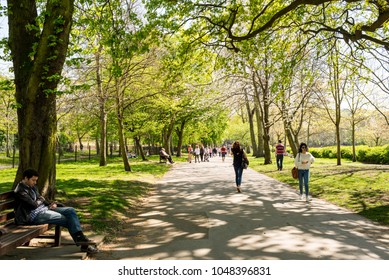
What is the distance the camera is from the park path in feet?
17.9

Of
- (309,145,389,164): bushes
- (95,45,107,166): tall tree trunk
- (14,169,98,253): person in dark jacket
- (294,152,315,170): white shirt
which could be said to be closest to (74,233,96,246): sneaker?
(14,169,98,253): person in dark jacket

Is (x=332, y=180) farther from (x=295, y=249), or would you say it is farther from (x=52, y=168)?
(x=52, y=168)

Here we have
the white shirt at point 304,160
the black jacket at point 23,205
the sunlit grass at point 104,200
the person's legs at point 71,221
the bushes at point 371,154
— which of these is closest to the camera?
the black jacket at point 23,205

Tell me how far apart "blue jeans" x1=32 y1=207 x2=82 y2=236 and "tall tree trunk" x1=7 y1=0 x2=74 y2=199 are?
2912 mm

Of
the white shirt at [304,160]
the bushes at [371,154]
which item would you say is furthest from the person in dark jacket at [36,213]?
the bushes at [371,154]

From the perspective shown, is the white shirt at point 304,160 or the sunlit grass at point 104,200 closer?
the sunlit grass at point 104,200

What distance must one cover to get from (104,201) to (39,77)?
12.8 feet

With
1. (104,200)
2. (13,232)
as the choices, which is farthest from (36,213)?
(104,200)

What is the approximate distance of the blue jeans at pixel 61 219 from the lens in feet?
18.0

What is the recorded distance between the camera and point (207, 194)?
11797 mm

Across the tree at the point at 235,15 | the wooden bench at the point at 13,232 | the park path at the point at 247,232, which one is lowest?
the park path at the point at 247,232

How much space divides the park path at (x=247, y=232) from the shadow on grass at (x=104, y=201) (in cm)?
44

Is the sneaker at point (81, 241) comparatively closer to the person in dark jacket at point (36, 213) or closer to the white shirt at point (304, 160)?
the person in dark jacket at point (36, 213)

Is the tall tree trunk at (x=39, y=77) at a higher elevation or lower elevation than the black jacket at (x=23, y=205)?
higher
